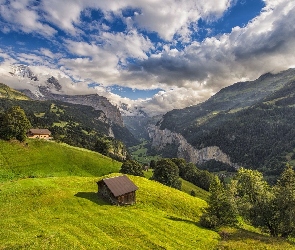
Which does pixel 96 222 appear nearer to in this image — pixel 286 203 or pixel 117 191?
pixel 117 191

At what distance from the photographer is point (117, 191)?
199ft

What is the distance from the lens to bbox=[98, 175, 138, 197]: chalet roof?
60.6 meters

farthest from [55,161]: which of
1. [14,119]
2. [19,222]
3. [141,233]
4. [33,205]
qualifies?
[141,233]

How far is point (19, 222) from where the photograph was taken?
4338cm

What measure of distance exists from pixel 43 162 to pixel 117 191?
58.2 m

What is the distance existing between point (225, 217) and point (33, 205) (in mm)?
39725

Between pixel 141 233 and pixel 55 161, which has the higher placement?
pixel 55 161

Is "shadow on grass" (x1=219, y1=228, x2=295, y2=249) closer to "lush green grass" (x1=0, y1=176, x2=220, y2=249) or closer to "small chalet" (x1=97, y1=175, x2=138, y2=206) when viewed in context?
"lush green grass" (x1=0, y1=176, x2=220, y2=249)

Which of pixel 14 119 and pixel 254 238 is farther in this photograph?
pixel 14 119

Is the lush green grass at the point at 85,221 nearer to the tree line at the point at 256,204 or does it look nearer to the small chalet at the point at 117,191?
the small chalet at the point at 117,191

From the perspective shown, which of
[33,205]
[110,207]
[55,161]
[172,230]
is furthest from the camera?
[55,161]

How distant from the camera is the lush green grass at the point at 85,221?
37612 mm

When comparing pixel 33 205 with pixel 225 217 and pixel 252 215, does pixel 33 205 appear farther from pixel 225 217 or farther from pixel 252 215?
pixel 252 215

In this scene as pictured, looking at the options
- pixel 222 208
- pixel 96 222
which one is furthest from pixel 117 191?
pixel 222 208
